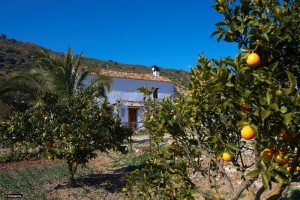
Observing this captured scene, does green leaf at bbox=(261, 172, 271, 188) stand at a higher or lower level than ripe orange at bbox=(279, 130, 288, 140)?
lower

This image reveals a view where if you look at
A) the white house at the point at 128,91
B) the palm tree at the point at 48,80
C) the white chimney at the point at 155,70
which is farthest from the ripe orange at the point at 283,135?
the white chimney at the point at 155,70

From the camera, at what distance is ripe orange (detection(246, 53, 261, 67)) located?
1.65 m

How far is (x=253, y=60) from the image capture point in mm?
1653

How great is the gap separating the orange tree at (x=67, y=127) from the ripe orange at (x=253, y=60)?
5.06 m

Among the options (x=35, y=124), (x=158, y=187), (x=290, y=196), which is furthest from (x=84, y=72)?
(x=158, y=187)

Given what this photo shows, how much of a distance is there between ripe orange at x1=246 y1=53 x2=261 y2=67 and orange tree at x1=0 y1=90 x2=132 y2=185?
5063 millimetres

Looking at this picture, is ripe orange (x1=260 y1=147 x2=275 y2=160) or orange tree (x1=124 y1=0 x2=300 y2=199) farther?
ripe orange (x1=260 y1=147 x2=275 y2=160)

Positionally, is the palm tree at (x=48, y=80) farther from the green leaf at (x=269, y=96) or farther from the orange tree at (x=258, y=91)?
the green leaf at (x=269, y=96)

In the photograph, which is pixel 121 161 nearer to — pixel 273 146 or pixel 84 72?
pixel 84 72

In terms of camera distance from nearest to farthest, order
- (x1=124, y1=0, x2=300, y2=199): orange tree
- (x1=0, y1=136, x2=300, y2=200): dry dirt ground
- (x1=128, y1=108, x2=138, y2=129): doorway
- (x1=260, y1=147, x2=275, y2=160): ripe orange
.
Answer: (x1=124, y1=0, x2=300, y2=199): orange tree → (x1=260, y1=147, x2=275, y2=160): ripe orange → (x1=0, y1=136, x2=300, y2=200): dry dirt ground → (x1=128, y1=108, x2=138, y2=129): doorway

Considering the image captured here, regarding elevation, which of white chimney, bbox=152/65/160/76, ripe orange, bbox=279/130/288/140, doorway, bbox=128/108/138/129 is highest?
white chimney, bbox=152/65/160/76

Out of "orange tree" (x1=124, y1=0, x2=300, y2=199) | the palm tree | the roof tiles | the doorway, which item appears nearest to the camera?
"orange tree" (x1=124, y1=0, x2=300, y2=199)

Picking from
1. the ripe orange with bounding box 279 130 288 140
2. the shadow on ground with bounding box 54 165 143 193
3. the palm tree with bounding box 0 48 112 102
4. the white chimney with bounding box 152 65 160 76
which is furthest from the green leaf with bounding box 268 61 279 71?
the white chimney with bounding box 152 65 160 76

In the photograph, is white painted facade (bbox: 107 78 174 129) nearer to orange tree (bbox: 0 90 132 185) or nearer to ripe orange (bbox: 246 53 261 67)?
orange tree (bbox: 0 90 132 185)
